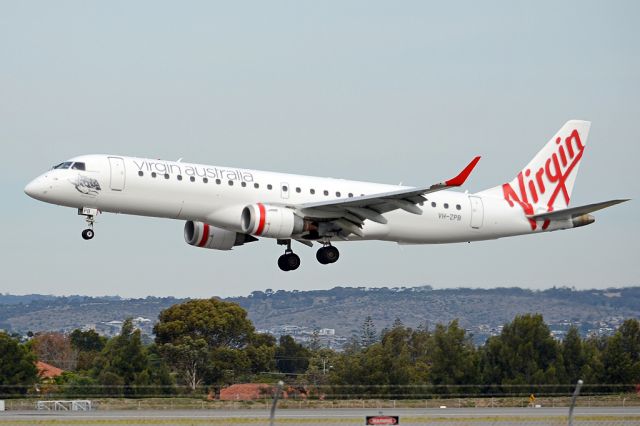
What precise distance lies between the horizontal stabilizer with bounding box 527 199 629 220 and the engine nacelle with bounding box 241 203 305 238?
12.2 m

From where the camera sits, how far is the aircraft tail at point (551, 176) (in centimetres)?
5716

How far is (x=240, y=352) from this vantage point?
9100 cm

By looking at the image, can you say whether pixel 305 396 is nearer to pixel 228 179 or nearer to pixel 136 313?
pixel 228 179

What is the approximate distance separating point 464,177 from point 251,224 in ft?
28.2

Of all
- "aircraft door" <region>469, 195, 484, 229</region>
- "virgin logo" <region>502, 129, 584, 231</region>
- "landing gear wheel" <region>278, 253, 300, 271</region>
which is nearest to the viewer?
"landing gear wheel" <region>278, 253, 300, 271</region>

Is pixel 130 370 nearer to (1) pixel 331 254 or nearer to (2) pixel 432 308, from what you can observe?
(1) pixel 331 254

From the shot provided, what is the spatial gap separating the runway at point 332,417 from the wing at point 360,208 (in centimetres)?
813

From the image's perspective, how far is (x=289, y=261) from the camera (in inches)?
2101

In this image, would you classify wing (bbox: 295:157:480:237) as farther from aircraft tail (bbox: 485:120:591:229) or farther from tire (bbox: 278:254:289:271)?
aircraft tail (bbox: 485:120:591:229)

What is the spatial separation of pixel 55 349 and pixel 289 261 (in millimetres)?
88259

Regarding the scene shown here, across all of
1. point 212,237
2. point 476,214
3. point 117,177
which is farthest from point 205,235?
point 476,214

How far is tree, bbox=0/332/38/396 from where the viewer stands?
76.2 metres

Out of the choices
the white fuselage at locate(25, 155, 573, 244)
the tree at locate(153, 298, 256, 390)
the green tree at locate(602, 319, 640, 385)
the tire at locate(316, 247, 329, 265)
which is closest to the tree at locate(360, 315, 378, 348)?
the tree at locate(153, 298, 256, 390)

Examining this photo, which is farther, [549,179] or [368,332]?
[368,332]
